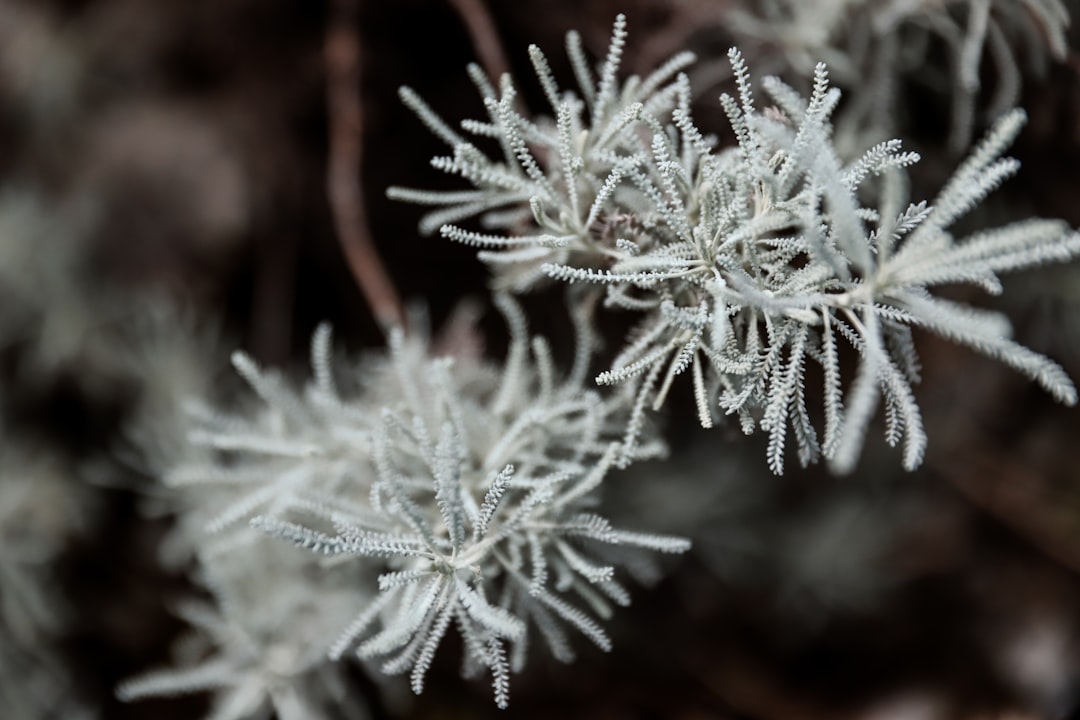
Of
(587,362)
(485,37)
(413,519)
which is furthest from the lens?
(485,37)

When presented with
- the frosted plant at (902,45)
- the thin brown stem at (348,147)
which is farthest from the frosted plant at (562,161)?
the thin brown stem at (348,147)

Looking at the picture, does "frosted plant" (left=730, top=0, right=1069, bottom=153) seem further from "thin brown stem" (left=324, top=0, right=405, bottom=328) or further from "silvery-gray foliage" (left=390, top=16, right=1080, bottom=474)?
"thin brown stem" (left=324, top=0, right=405, bottom=328)

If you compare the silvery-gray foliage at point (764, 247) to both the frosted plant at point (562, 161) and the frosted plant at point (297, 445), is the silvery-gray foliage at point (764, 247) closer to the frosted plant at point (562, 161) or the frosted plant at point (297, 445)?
the frosted plant at point (562, 161)

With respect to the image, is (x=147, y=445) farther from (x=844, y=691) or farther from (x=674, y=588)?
(x=844, y=691)

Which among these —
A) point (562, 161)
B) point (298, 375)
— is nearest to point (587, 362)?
point (562, 161)

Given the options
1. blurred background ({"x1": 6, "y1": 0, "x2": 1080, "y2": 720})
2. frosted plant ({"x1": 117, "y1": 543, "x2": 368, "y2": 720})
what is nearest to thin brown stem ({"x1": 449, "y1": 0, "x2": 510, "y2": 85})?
blurred background ({"x1": 6, "y1": 0, "x2": 1080, "y2": 720})

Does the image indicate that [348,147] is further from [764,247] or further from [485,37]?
[764,247]
